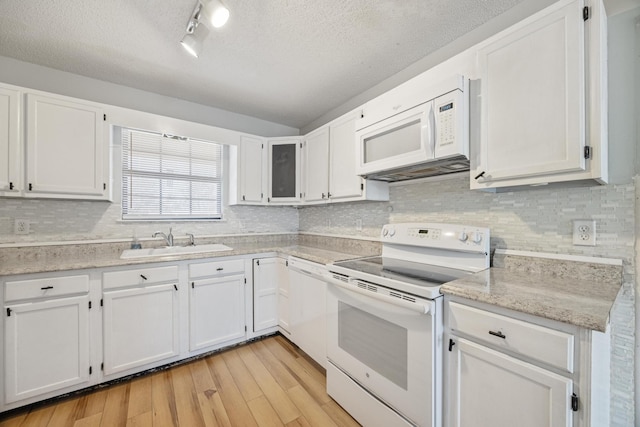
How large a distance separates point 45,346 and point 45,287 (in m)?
0.38

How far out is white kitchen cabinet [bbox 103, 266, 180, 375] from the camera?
6.12 ft

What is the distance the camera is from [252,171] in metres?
2.87

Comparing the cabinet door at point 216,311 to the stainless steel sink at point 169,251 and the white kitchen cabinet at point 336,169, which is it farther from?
the white kitchen cabinet at point 336,169

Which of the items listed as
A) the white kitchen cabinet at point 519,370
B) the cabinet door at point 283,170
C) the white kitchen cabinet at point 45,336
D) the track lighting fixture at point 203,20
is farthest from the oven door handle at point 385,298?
the white kitchen cabinet at point 45,336

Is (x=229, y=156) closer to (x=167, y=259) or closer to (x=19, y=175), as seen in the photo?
(x=167, y=259)

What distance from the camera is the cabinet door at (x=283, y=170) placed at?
9.62 feet

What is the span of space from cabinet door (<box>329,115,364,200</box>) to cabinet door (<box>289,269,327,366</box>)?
→ 792mm

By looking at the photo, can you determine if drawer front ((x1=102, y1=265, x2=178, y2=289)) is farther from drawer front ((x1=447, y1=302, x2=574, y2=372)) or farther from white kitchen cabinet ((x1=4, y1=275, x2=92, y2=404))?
drawer front ((x1=447, y1=302, x2=574, y2=372))

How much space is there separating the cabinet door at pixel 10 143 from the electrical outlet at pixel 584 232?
3.37 meters

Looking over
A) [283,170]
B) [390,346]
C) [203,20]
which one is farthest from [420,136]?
[283,170]

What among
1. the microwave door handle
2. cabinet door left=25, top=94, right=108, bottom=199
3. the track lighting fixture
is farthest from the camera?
cabinet door left=25, top=94, right=108, bottom=199

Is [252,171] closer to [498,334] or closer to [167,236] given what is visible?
[167,236]

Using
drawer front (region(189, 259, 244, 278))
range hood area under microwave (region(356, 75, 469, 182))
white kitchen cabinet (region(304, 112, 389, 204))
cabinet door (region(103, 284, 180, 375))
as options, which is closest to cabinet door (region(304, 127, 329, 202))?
white kitchen cabinet (region(304, 112, 389, 204))

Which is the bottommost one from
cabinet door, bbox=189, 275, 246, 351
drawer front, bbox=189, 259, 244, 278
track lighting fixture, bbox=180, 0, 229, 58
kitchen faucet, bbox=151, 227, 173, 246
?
cabinet door, bbox=189, 275, 246, 351
